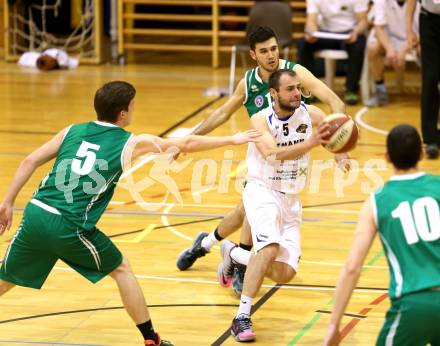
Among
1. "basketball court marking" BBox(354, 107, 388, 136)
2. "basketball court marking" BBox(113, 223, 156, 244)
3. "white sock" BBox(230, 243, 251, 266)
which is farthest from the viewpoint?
"basketball court marking" BBox(354, 107, 388, 136)

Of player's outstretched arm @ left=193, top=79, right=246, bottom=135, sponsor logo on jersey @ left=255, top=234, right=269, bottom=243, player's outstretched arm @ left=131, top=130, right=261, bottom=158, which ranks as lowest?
sponsor logo on jersey @ left=255, top=234, right=269, bottom=243

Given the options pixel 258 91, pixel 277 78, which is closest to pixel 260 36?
pixel 258 91

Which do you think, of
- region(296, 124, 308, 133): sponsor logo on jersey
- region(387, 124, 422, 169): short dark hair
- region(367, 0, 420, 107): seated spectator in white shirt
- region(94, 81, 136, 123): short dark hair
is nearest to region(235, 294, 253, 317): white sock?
region(296, 124, 308, 133): sponsor logo on jersey

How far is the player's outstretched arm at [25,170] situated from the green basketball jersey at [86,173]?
0.17ft

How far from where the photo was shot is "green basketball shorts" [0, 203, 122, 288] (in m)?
5.99

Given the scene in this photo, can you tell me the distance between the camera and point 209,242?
25.8 ft

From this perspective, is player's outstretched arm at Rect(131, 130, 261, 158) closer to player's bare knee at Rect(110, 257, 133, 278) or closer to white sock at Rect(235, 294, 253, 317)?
player's bare knee at Rect(110, 257, 133, 278)

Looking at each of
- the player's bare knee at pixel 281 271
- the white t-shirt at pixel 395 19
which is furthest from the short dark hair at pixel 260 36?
the white t-shirt at pixel 395 19

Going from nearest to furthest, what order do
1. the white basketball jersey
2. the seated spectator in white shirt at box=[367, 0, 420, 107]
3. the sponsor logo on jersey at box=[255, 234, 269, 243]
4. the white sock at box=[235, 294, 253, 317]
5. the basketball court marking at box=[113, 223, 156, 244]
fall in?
the white sock at box=[235, 294, 253, 317] < the sponsor logo on jersey at box=[255, 234, 269, 243] < the white basketball jersey < the basketball court marking at box=[113, 223, 156, 244] < the seated spectator in white shirt at box=[367, 0, 420, 107]

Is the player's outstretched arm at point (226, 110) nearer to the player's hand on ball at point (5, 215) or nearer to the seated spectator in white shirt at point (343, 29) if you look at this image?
the player's hand on ball at point (5, 215)

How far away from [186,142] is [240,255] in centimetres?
131

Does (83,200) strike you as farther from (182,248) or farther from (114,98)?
(182,248)

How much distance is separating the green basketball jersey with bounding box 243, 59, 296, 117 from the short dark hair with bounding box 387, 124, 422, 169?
9.08ft

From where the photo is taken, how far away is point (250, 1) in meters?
17.4
